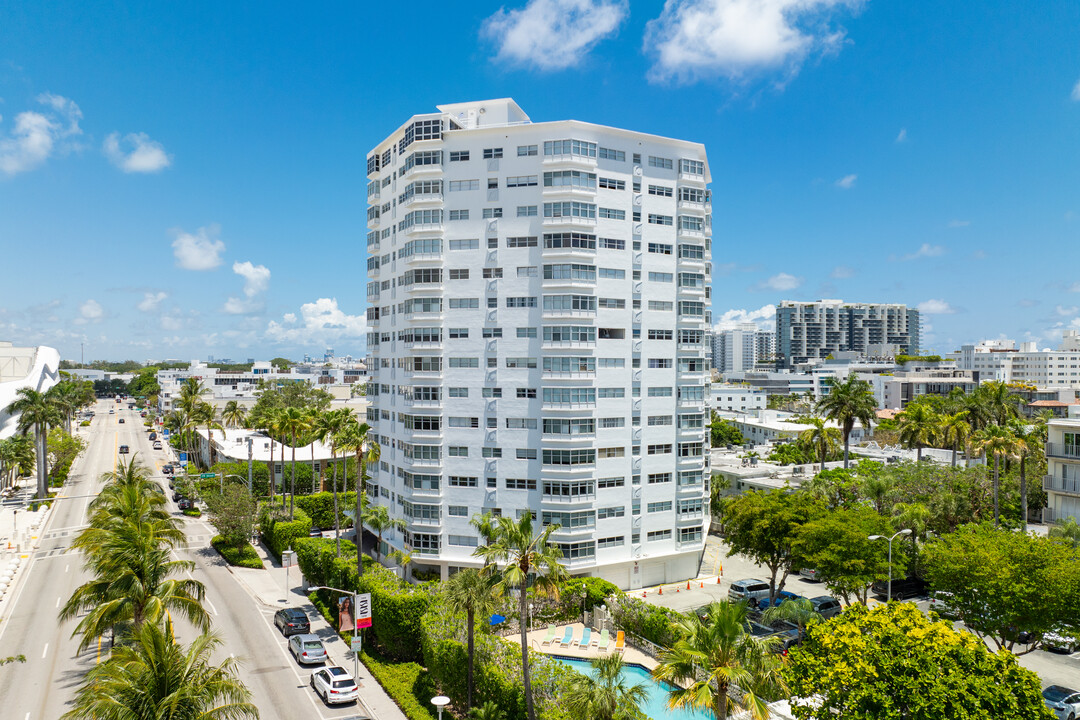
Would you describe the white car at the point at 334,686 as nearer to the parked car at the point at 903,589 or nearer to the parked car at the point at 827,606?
the parked car at the point at 827,606

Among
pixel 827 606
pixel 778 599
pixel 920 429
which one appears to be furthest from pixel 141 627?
pixel 920 429

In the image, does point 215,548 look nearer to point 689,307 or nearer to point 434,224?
point 434,224

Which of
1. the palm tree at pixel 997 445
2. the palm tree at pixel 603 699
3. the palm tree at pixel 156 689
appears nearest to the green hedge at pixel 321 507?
the palm tree at pixel 603 699

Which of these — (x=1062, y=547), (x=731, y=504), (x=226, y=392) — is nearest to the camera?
(x=1062, y=547)

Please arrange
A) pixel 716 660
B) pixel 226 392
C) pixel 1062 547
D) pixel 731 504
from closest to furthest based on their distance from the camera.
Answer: pixel 716 660
pixel 1062 547
pixel 731 504
pixel 226 392

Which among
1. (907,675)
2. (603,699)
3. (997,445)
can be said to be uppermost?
(997,445)

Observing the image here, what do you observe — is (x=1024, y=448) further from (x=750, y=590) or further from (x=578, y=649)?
(x=578, y=649)

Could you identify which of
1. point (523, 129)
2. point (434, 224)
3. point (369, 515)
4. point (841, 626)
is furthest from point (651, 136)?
point (841, 626)
